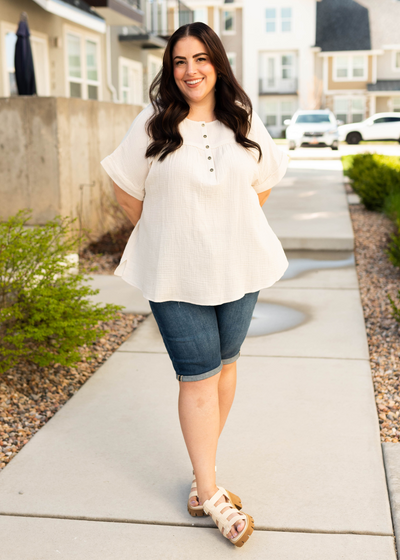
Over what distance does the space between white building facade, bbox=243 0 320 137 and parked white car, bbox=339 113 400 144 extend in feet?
31.8

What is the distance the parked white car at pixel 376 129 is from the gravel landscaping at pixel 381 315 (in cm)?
2330

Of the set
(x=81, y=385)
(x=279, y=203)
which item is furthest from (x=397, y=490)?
(x=279, y=203)

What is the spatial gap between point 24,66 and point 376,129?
1071 inches

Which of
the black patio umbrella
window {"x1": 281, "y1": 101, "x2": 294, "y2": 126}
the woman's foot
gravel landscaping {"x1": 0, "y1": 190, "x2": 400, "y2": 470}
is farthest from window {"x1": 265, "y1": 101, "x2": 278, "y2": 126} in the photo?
the woman's foot

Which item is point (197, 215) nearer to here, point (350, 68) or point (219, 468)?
point (219, 468)

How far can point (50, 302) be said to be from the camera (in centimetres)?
388

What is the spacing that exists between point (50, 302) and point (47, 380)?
54 centimetres

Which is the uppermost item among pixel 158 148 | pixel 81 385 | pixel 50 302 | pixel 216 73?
pixel 216 73

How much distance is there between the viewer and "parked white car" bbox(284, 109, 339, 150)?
88.6 ft

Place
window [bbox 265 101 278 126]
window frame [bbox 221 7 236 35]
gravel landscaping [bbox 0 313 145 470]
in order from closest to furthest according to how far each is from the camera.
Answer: gravel landscaping [bbox 0 313 145 470]
window frame [bbox 221 7 236 35]
window [bbox 265 101 278 126]

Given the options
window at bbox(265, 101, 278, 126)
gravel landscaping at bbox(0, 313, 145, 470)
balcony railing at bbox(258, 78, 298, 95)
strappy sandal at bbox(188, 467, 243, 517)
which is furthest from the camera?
window at bbox(265, 101, 278, 126)

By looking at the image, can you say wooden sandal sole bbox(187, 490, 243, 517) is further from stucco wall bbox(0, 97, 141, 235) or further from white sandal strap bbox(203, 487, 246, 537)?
stucco wall bbox(0, 97, 141, 235)

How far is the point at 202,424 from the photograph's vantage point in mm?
2564

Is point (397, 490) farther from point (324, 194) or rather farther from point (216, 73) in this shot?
point (324, 194)
